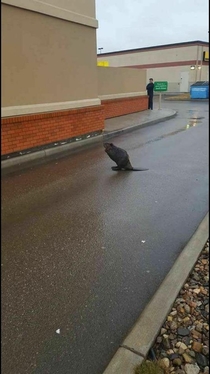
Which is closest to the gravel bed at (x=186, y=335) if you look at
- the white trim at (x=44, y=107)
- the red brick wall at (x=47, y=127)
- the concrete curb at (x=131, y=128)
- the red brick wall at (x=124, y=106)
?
the red brick wall at (x=47, y=127)

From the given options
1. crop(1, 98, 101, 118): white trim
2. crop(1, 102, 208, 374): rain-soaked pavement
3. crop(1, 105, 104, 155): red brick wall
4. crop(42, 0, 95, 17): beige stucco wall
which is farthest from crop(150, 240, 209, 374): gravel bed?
crop(42, 0, 95, 17): beige stucco wall

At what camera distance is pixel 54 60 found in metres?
8.27

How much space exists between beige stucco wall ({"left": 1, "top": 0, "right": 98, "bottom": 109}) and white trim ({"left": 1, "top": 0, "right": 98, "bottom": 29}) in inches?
3.7

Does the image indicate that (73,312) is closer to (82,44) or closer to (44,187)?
(44,187)

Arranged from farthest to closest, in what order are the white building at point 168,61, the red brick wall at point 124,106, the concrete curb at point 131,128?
the white building at point 168,61 < the red brick wall at point 124,106 < the concrete curb at point 131,128

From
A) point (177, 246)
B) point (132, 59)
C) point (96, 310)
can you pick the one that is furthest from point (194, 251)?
point (132, 59)

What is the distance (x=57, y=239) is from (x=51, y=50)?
6.11m

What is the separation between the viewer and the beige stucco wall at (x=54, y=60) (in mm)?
7328

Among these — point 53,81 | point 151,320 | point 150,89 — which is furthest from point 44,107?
point 150,89

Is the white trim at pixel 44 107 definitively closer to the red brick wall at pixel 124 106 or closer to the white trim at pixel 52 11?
the white trim at pixel 52 11

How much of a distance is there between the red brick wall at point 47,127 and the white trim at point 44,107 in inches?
5.2

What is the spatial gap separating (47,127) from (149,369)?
7330mm

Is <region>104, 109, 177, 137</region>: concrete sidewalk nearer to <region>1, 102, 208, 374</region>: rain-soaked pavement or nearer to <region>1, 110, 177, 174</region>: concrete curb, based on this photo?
<region>1, 110, 177, 174</region>: concrete curb

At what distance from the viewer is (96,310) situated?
2.59 m
